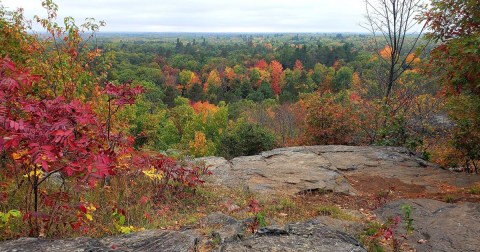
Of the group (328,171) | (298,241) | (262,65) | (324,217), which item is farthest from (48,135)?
(262,65)

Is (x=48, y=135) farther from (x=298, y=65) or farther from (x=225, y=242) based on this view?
(x=298, y=65)

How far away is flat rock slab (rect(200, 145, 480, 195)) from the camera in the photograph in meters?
8.59

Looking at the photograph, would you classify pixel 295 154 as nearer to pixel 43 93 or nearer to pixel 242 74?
pixel 43 93

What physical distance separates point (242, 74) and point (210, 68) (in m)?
8.49

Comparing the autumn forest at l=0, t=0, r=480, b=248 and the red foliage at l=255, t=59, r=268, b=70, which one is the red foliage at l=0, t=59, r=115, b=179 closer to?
the autumn forest at l=0, t=0, r=480, b=248

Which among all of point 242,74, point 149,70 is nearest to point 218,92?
point 242,74

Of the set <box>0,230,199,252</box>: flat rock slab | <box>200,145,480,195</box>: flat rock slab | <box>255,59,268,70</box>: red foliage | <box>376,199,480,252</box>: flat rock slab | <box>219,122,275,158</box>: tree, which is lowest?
<box>219,122,275,158</box>: tree

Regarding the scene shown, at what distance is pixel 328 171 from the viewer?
9.61m

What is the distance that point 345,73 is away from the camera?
6562 cm

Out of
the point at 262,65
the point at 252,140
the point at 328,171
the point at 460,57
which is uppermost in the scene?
the point at 460,57

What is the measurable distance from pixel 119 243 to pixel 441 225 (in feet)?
14.3

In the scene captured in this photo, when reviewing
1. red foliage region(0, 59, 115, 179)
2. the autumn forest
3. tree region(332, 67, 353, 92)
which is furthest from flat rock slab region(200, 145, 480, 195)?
tree region(332, 67, 353, 92)

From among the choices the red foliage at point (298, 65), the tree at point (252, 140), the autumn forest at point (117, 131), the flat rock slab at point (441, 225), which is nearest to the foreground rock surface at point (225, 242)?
the autumn forest at point (117, 131)

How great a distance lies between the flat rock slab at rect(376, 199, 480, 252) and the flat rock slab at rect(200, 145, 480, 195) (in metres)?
1.91
